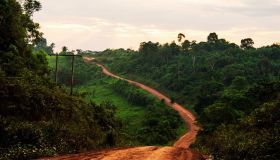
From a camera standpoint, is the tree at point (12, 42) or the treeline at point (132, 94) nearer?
the tree at point (12, 42)

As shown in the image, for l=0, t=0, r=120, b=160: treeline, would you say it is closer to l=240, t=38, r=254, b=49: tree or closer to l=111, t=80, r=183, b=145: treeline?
l=111, t=80, r=183, b=145: treeline

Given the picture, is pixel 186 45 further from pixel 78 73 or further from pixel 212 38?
pixel 78 73

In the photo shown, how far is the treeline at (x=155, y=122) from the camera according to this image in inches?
2019

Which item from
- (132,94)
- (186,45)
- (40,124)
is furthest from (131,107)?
(40,124)

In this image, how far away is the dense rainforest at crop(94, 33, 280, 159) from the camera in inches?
927

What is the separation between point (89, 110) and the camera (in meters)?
33.8

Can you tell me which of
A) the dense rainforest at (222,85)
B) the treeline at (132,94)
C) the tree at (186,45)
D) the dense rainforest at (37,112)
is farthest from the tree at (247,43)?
the dense rainforest at (37,112)

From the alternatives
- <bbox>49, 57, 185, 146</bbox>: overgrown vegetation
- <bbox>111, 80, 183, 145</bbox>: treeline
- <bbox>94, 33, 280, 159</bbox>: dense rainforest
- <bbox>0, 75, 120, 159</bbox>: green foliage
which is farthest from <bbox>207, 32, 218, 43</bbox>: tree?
<bbox>0, 75, 120, 159</bbox>: green foliage

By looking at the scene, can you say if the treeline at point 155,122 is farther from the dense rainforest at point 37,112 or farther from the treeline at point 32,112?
the treeline at point 32,112

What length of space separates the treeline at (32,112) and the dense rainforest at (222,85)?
28.1 feet

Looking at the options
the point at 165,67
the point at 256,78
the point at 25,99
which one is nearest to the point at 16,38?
the point at 25,99

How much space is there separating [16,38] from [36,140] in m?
15.2

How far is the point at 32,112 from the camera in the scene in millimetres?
24109

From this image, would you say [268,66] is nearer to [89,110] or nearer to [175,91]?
[175,91]
